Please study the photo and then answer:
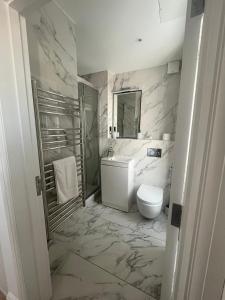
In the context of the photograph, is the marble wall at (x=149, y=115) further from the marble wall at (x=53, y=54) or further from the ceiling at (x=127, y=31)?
the marble wall at (x=53, y=54)

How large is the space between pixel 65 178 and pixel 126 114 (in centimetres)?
157

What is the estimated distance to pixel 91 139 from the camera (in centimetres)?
267

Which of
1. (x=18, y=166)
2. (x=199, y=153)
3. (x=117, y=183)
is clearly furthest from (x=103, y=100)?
(x=199, y=153)

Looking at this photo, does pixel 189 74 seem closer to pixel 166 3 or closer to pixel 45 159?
pixel 166 3

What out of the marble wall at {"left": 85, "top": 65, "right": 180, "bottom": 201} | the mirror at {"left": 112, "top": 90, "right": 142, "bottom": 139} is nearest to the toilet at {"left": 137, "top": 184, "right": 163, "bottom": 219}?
the marble wall at {"left": 85, "top": 65, "right": 180, "bottom": 201}

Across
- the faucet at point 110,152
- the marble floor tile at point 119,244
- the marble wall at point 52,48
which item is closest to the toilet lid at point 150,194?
the marble floor tile at point 119,244

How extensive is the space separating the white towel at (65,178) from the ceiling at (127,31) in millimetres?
1463

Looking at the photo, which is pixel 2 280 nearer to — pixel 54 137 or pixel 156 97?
pixel 54 137

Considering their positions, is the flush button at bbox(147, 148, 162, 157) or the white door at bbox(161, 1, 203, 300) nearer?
the white door at bbox(161, 1, 203, 300)

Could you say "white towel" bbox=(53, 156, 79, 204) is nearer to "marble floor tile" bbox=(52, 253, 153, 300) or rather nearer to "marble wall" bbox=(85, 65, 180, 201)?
"marble floor tile" bbox=(52, 253, 153, 300)

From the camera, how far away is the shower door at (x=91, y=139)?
251cm

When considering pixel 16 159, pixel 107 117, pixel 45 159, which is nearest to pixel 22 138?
pixel 16 159

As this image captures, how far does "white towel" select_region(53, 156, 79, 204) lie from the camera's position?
1.63 metres

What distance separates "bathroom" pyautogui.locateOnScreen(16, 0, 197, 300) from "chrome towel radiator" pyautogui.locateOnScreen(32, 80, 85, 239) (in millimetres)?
11
